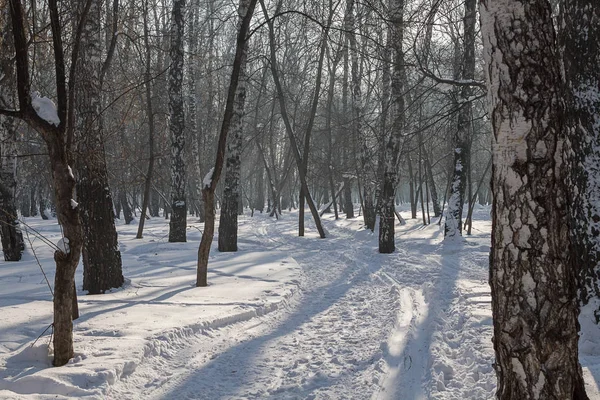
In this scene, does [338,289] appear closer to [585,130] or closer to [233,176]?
[585,130]

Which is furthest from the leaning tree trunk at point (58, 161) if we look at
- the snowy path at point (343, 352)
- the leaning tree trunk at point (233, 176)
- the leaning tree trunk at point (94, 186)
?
the leaning tree trunk at point (233, 176)

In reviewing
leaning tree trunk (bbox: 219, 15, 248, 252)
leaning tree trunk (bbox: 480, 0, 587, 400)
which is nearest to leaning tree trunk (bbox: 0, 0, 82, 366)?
leaning tree trunk (bbox: 480, 0, 587, 400)

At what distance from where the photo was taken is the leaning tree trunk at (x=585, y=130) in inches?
192

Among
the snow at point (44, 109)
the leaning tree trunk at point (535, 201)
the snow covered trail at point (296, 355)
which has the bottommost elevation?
the snow covered trail at point (296, 355)

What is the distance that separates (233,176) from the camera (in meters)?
13.3

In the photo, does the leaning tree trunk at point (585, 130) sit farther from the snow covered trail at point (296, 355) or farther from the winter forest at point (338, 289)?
the snow covered trail at point (296, 355)

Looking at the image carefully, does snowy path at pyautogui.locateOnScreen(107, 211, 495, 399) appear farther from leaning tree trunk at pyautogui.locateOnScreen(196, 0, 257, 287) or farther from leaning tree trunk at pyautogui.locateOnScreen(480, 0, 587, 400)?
leaning tree trunk at pyautogui.locateOnScreen(196, 0, 257, 287)

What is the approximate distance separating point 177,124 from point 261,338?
1001 centimetres

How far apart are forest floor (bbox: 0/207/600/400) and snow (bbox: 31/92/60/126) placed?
1058 mm

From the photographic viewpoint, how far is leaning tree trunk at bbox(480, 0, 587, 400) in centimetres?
283

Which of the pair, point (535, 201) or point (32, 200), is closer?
point (535, 201)

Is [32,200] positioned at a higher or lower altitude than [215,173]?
higher

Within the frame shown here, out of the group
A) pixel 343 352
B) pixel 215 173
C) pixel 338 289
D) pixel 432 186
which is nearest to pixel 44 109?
pixel 343 352

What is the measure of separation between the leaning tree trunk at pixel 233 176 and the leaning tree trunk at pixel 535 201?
10.7 metres
